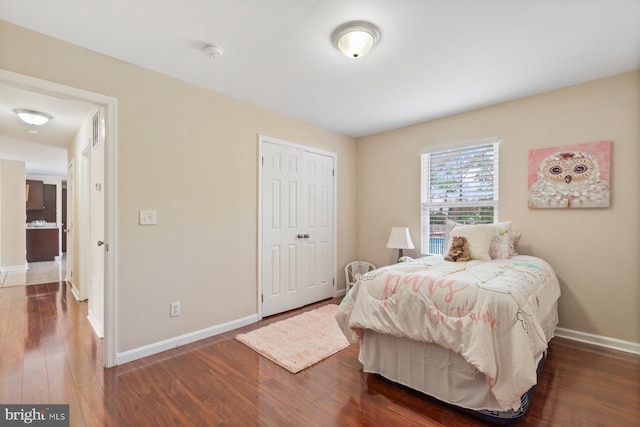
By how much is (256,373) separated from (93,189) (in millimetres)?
2793

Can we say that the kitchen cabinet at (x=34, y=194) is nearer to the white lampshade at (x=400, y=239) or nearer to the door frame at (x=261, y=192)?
the door frame at (x=261, y=192)

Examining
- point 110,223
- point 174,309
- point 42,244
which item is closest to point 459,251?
point 174,309

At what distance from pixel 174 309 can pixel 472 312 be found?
241cm

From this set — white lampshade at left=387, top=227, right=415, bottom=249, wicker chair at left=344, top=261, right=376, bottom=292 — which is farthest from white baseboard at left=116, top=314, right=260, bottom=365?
white lampshade at left=387, top=227, right=415, bottom=249

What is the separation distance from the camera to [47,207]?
8547mm

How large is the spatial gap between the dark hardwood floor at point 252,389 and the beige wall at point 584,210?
402mm

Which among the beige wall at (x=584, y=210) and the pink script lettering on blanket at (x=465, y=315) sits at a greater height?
the beige wall at (x=584, y=210)

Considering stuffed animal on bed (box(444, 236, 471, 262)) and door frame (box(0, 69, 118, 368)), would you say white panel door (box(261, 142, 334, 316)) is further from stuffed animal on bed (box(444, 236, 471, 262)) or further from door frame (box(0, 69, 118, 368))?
stuffed animal on bed (box(444, 236, 471, 262))

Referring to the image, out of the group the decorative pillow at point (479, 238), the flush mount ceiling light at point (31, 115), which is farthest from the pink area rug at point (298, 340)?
the flush mount ceiling light at point (31, 115)

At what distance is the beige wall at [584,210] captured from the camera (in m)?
2.46

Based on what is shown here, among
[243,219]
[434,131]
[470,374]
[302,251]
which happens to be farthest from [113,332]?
[434,131]

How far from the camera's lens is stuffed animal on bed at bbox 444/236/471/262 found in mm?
2602

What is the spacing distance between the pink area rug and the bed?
0.48 metres

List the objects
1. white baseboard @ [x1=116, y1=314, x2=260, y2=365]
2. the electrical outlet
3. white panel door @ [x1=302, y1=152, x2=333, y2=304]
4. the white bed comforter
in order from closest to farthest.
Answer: the white bed comforter → white baseboard @ [x1=116, y1=314, x2=260, y2=365] → the electrical outlet → white panel door @ [x1=302, y1=152, x2=333, y2=304]
